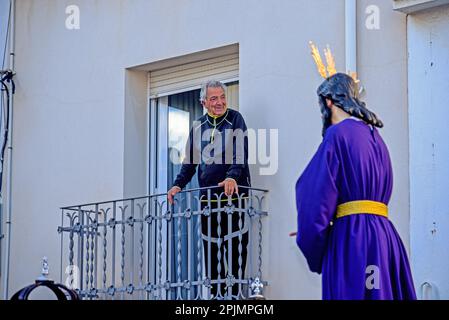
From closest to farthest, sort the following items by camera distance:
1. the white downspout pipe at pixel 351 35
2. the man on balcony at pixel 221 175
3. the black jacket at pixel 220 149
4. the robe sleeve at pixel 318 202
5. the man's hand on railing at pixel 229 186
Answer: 1. the robe sleeve at pixel 318 202
2. the white downspout pipe at pixel 351 35
3. the man's hand on railing at pixel 229 186
4. the man on balcony at pixel 221 175
5. the black jacket at pixel 220 149

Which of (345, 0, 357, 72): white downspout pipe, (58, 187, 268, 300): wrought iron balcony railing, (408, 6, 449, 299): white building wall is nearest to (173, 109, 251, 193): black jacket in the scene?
(58, 187, 268, 300): wrought iron balcony railing

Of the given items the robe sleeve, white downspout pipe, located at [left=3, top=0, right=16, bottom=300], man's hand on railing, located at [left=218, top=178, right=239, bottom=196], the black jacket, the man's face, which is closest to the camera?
the robe sleeve

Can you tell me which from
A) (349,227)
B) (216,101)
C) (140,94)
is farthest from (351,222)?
(140,94)

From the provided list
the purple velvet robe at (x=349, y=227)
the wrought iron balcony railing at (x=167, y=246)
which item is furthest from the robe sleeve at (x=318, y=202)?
the wrought iron balcony railing at (x=167, y=246)

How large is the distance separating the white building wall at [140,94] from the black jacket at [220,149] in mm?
235

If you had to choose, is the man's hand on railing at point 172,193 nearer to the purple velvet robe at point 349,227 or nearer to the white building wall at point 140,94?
the white building wall at point 140,94

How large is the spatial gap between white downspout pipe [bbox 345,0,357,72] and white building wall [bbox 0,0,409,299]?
0.19ft

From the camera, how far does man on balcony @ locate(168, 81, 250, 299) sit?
8922mm

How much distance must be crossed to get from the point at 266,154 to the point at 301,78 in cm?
A: 66

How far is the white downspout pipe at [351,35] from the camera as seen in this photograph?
8594mm

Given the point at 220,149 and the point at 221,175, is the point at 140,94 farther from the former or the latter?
the point at 221,175

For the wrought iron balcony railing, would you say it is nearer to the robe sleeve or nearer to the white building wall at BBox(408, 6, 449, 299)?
the white building wall at BBox(408, 6, 449, 299)

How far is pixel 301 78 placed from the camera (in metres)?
9.07
